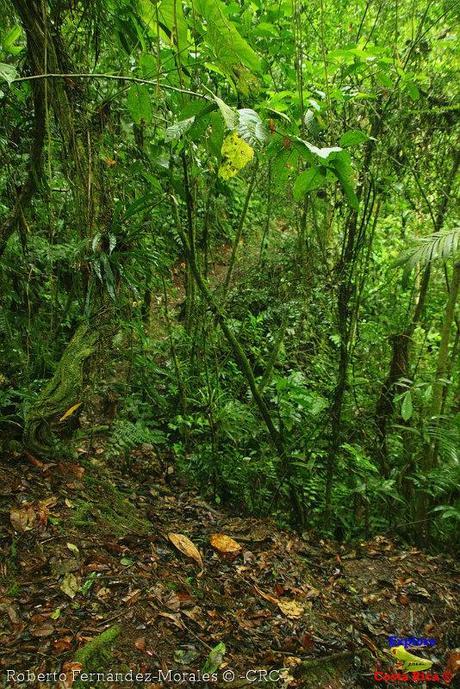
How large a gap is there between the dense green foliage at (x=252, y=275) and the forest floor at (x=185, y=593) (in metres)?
0.37

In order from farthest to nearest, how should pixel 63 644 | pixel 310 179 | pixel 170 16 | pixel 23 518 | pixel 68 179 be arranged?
pixel 68 179 → pixel 23 518 → pixel 63 644 → pixel 170 16 → pixel 310 179

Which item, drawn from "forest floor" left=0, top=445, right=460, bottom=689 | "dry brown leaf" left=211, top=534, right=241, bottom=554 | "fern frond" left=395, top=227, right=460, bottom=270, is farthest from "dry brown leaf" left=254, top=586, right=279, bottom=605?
"fern frond" left=395, top=227, right=460, bottom=270

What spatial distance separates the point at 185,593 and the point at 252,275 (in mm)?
3576

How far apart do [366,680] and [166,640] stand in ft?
3.70

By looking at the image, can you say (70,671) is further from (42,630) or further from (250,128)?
(250,128)

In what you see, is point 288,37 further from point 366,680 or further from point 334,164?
point 366,680

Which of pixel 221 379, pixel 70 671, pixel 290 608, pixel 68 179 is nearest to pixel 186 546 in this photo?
pixel 290 608

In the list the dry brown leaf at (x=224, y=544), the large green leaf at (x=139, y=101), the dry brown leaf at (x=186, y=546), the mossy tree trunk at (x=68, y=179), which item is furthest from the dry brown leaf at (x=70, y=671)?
the large green leaf at (x=139, y=101)

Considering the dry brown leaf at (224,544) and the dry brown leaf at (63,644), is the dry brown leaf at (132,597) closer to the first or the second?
the dry brown leaf at (63,644)

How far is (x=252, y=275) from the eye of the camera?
17.6 feet

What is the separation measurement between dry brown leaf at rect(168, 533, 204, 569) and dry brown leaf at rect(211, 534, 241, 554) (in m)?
0.19

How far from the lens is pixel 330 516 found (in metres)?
3.97

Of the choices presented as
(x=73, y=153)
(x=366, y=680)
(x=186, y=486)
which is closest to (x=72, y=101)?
(x=73, y=153)

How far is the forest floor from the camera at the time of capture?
211 centimetres
